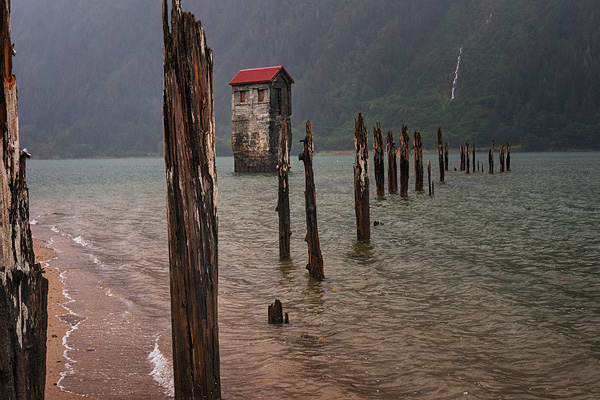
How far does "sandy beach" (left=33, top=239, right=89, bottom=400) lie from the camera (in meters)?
5.27

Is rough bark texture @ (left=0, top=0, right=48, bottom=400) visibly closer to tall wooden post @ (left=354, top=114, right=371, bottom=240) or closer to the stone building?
tall wooden post @ (left=354, top=114, right=371, bottom=240)

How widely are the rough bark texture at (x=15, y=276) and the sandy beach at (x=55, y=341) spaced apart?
1.69 ft

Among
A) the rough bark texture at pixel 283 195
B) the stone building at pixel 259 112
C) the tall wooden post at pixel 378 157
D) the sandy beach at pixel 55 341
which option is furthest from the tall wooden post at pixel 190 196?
the stone building at pixel 259 112

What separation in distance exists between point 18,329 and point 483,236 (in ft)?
47.8

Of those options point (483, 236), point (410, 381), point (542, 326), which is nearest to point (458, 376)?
point (410, 381)

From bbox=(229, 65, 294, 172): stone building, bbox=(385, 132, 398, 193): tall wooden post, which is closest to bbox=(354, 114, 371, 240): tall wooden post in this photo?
bbox=(385, 132, 398, 193): tall wooden post

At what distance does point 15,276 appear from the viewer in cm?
311

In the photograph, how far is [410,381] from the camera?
227 inches

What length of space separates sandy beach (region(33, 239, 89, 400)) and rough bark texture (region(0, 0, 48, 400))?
52cm

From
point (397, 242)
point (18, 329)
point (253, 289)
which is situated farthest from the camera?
point (397, 242)

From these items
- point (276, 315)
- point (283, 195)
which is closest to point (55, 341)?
point (276, 315)

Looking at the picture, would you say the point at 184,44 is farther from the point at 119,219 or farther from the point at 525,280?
the point at 119,219

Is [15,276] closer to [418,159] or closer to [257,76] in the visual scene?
[418,159]

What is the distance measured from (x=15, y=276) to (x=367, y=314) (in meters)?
5.85
